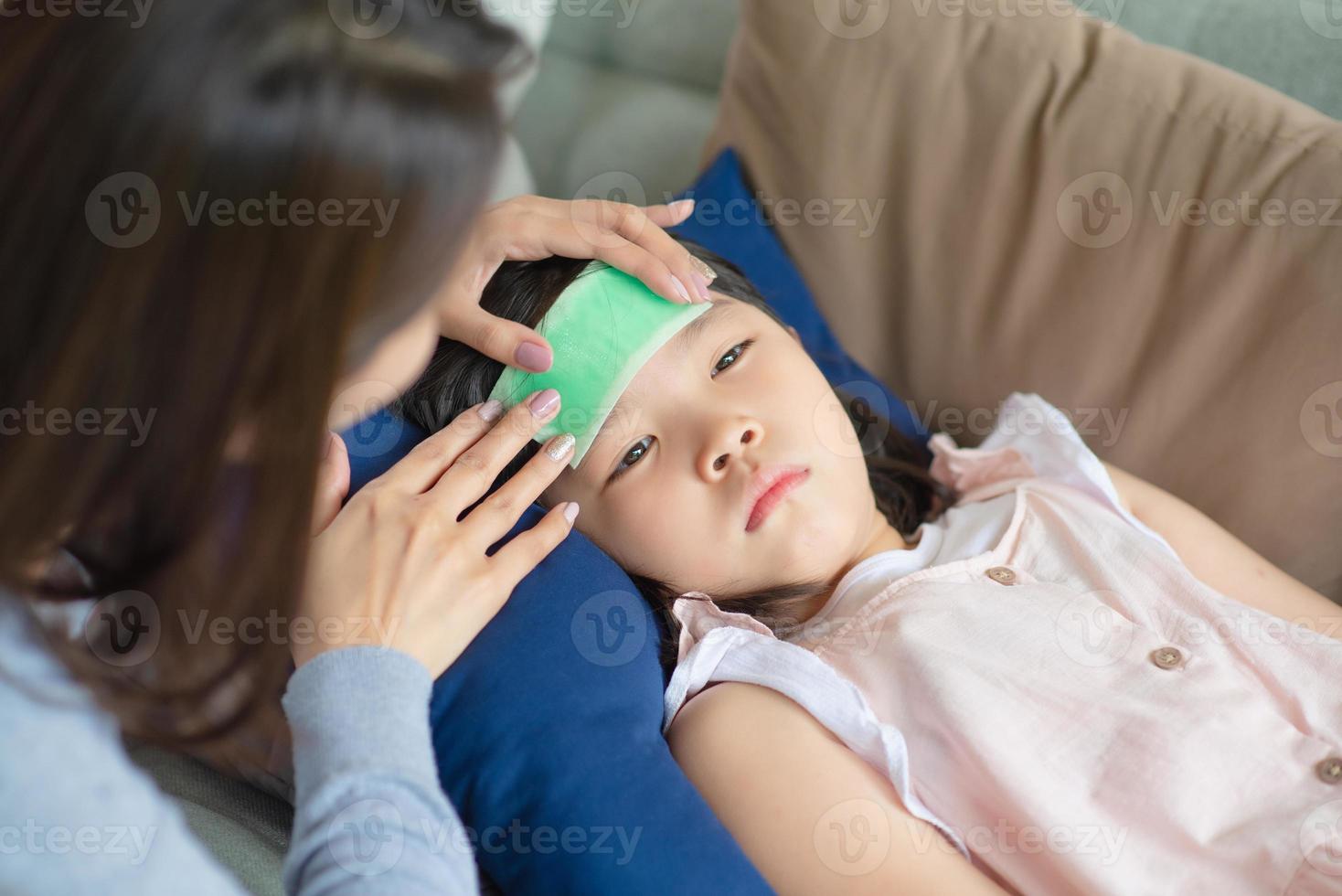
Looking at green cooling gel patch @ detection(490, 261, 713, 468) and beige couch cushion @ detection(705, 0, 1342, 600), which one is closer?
green cooling gel patch @ detection(490, 261, 713, 468)

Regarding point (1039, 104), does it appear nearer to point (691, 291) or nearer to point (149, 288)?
point (691, 291)

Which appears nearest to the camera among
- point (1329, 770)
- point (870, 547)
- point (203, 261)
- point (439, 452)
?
point (203, 261)

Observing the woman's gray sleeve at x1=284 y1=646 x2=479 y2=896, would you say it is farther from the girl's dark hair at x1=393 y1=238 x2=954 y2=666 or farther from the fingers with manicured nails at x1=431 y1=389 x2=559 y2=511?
the girl's dark hair at x1=393 y1=238 x2=954 y2=666

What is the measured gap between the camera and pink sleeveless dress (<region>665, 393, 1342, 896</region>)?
37.4 inches

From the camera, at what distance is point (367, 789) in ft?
2.47

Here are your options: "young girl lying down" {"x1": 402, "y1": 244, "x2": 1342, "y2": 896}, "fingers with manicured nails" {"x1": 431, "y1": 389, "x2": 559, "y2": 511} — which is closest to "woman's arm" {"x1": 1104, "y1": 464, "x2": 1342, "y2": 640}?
"young girl lying down" {"x1": 402, "y1": 244, "x2": 1342, "y2": 896}

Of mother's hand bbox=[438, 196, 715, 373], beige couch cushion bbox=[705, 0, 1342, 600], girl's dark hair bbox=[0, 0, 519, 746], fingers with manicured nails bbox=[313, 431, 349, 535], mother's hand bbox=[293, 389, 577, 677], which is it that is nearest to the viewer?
girl's dark hair bbox=[0, 0, 519, 746]

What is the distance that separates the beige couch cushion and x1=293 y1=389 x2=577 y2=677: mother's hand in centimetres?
64

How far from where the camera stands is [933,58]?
1.41 metres

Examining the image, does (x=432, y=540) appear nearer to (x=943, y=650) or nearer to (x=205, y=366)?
(x=205, y=366)

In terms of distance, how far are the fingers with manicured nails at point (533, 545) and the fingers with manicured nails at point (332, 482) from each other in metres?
0.17

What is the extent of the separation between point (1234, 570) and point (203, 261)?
→ 1.13m

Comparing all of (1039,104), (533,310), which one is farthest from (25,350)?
(1039,104)

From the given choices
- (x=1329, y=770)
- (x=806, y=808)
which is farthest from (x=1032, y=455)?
(x=806, y=808)
